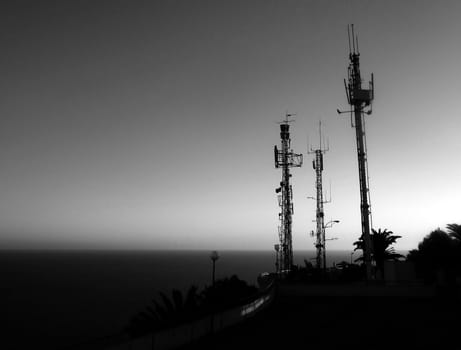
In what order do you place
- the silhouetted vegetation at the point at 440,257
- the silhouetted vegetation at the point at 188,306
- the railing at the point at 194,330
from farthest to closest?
1. the silhouetted vegetation at the point at 440,257
2. the silhouetted vegetation at the point at 188,306
3. the railing at the point at 194,330

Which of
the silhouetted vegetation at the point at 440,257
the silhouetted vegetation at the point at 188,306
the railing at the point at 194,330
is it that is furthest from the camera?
the silhouetted vegetation at the point at 440,257

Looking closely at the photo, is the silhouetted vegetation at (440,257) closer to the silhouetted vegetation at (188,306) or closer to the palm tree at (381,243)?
the palm tree at (381,243)

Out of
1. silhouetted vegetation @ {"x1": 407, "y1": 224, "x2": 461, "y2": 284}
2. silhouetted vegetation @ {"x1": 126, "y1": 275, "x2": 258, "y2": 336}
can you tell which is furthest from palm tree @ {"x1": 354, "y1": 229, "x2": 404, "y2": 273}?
silhouetted vegetation @ {"x1": 126, "y1": 275, "x2": 258, "y2": 336}

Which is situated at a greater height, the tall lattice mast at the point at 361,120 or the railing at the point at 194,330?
the tall lattice mast at the point at 361,120

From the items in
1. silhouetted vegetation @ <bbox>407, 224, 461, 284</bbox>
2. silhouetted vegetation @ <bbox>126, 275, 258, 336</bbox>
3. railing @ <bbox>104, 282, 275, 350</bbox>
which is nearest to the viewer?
railing @ <bbox>104, 282, 275, 350</bbox>

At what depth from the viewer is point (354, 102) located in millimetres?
28594

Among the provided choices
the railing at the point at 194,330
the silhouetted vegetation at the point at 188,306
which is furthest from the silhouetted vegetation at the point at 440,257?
the railing at the point at 194,330

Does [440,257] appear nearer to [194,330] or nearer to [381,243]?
[381,243]

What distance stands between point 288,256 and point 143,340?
104ft

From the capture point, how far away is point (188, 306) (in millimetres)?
19812

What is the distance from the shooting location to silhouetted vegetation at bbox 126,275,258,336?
37.5 feet

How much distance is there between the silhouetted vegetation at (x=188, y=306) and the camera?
11.4 m

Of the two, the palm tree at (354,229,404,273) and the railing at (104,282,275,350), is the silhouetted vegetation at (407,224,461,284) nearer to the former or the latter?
the palm tree at (354,229,404,273)

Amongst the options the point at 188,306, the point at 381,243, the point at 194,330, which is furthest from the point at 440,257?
the point at 194,330
